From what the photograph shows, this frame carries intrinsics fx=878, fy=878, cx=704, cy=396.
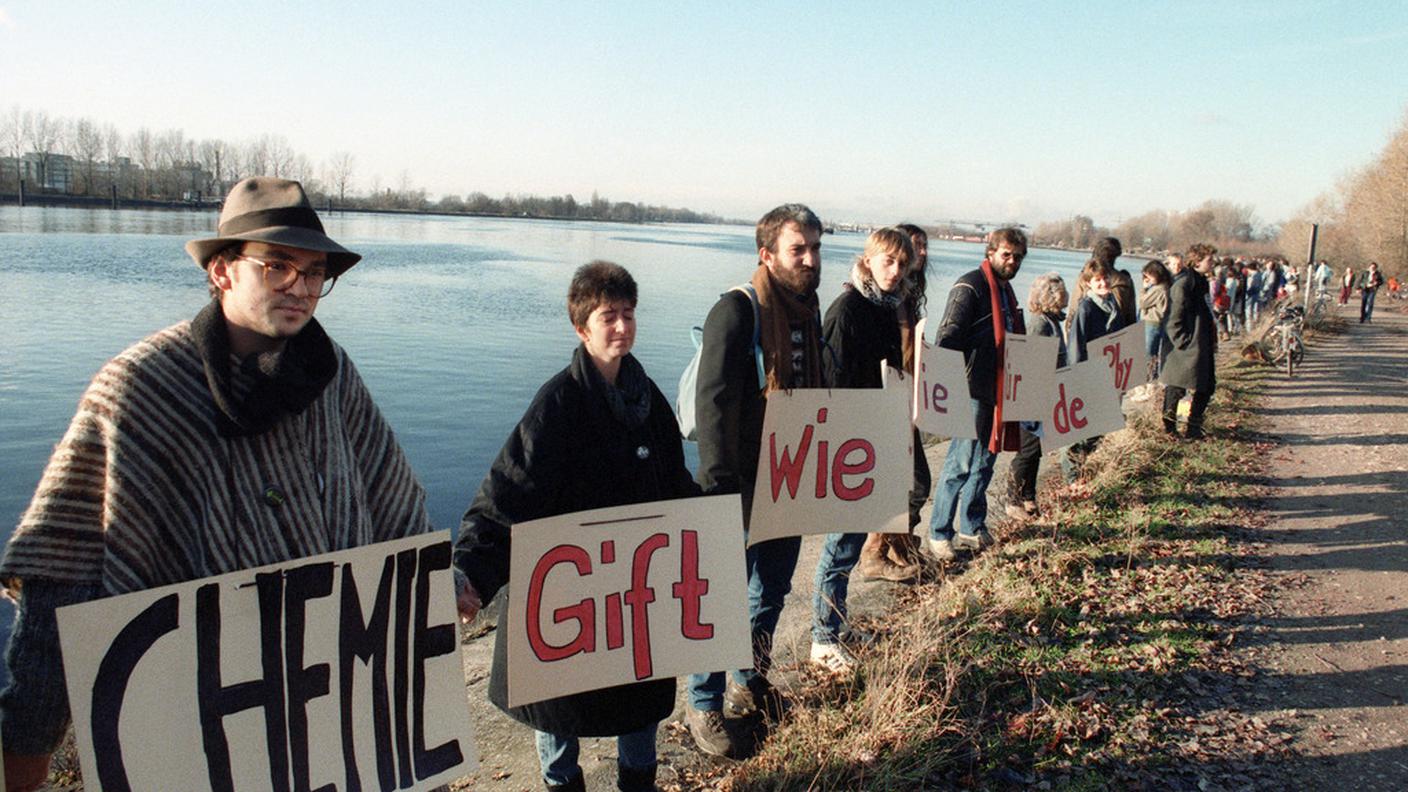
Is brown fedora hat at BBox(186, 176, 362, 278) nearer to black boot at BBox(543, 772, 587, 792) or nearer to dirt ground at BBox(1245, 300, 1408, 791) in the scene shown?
black boot at BBox(543, 772, 587, 792)

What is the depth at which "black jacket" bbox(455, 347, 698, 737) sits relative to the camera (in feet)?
8.87

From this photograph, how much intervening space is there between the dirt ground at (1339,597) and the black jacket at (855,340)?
238cm

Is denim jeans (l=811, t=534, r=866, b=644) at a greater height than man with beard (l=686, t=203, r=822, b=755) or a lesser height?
lesser

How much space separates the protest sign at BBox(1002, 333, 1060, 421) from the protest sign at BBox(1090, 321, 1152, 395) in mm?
1236

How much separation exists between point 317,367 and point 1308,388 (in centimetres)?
1548

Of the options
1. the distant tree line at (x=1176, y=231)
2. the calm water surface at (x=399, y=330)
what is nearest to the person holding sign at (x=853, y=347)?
the calm water surface at (x=399, y=330)

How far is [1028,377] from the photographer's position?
579 cm

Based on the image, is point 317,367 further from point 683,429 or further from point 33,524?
point 683,429

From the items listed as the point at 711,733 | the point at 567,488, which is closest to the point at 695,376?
the point at 567,488

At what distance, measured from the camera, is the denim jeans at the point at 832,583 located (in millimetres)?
4219

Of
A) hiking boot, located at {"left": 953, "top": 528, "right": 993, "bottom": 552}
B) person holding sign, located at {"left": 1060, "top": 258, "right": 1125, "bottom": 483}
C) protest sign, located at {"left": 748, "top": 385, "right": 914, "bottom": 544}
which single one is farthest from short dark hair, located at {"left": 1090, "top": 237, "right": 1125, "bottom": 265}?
protest sign, located at {"left": 748, "top": 385, "right": 914, "bottom": 544}

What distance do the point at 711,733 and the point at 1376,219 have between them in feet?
152

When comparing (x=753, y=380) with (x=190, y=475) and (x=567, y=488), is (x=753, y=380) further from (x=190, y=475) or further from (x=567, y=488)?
(x=190, y=475)

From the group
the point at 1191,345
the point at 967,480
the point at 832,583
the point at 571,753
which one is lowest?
the point at 571,753
